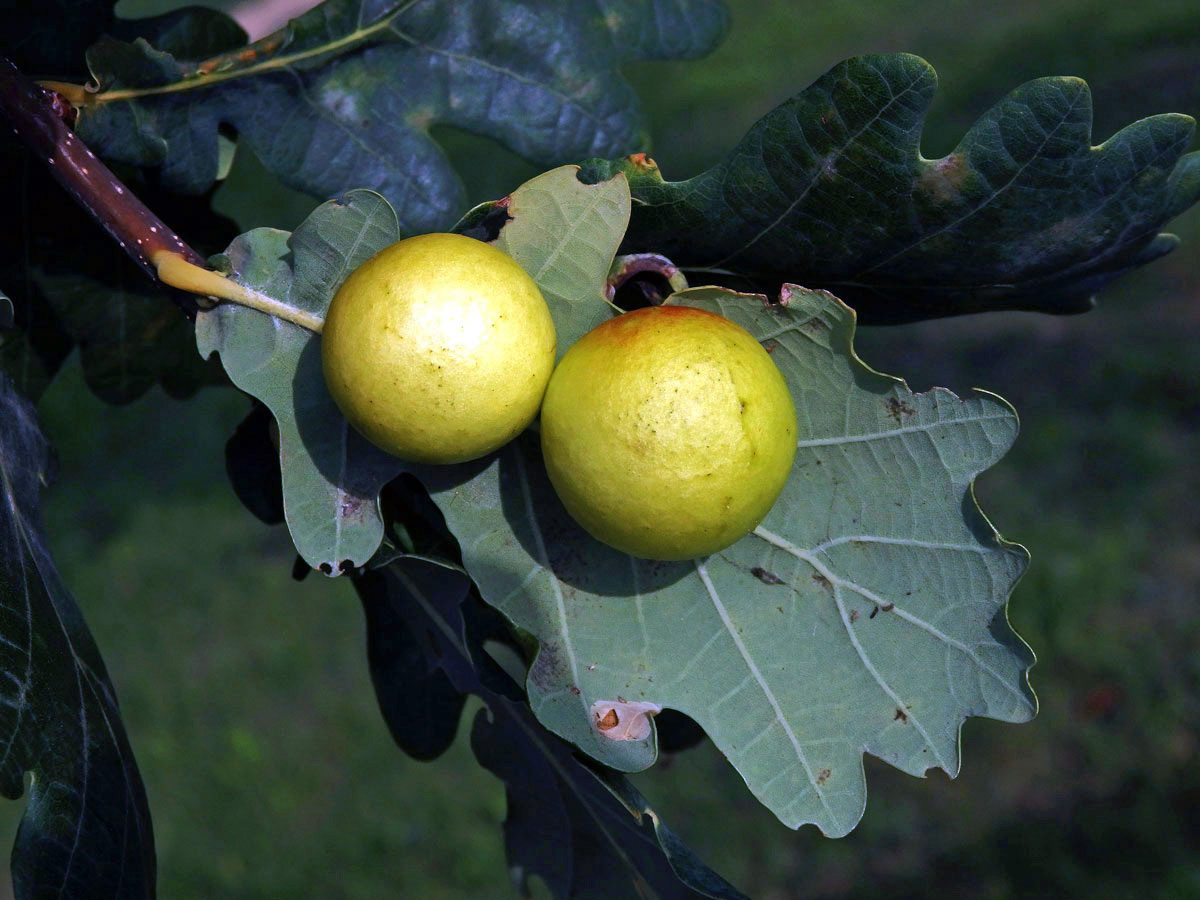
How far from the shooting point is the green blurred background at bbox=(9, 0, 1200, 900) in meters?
3.78

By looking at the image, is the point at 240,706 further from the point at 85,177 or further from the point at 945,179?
the point at 945,179

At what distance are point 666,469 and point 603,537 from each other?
0.13 m

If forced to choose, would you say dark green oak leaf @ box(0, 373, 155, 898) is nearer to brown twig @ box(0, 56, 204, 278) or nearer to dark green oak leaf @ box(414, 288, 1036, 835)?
brown twig @ box(0, 56, 204, 278)

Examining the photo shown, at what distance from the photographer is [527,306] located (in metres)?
1.18

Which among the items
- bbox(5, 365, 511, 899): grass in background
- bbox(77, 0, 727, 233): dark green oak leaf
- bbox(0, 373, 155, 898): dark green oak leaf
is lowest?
bbox(5, 365, 511, 899): grass in background

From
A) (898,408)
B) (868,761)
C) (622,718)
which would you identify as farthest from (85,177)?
(868,761)

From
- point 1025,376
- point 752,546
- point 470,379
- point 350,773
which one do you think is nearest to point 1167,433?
point 1025,376

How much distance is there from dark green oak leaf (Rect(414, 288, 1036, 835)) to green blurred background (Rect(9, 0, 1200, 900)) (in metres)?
2.73

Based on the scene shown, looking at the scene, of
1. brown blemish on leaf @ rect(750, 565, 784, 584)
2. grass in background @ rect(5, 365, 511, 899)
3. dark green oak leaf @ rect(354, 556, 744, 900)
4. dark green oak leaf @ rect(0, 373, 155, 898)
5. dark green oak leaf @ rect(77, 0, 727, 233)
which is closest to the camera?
dark green oak leaf @ rect(0, 373, 155, 898)

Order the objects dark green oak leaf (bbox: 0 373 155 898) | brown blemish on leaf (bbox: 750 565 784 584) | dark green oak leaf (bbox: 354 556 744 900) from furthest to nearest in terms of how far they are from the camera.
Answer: dark green oak leaf (bbox: 354 556 744 900)
brown blemish on leaf (bbox: 750 565 784 584)
dark green oak leaf (bbox: 0 373 155 898)

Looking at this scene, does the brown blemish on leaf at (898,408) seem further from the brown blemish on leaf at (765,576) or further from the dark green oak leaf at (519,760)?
the dark green oak leaf at (519,760)

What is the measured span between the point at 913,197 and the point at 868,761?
3148 mm

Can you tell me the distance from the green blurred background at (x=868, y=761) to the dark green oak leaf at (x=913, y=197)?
2868 millimetres

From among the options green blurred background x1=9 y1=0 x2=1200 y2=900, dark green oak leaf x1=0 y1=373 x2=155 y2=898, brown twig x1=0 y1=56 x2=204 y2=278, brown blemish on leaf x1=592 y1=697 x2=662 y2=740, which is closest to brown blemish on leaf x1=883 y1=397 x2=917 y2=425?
brown blemish on leaf x1=592 y1=697 x2=662 y2=740
